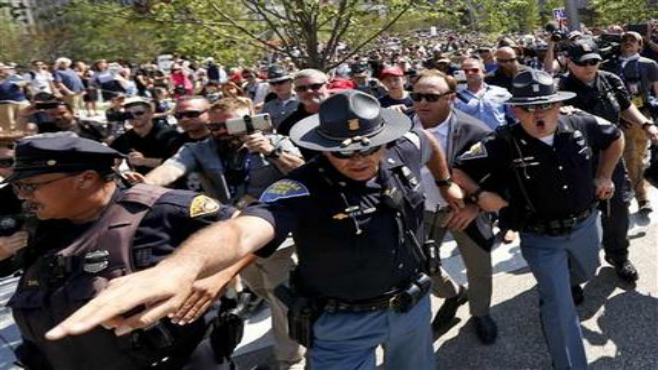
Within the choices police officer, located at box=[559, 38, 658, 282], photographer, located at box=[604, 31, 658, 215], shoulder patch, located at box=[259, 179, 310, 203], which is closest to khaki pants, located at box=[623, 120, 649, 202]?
photographer, located at box=[604, 31, 658, 215]

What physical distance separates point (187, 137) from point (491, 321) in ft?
8.06

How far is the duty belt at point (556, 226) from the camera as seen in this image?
289cm

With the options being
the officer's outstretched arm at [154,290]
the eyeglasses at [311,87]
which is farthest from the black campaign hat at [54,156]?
the eyeglasses at [311,87]

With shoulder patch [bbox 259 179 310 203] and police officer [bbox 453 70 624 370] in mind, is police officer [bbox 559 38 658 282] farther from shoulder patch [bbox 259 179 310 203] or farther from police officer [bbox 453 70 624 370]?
shoulder patch [bbox 259 179 310 203]

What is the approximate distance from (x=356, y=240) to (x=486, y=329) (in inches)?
67.1

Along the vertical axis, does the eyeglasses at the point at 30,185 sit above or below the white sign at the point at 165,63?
above

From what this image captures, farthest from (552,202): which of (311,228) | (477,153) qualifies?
(311,228)

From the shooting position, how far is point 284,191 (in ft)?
6.88

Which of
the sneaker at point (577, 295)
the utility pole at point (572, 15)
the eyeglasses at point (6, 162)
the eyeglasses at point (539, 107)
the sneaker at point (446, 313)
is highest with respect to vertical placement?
the eyeglasses at point (539, 107)

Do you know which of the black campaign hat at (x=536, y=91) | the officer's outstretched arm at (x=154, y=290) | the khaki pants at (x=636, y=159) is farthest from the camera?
the khaki pants at (x=636, y=159)

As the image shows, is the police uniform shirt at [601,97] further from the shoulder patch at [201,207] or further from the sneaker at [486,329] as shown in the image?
the shoulder patch at [201,207]

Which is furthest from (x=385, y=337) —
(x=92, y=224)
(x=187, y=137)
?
(x=187, y=137)

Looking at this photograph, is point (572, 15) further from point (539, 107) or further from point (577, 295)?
point (539, 107)

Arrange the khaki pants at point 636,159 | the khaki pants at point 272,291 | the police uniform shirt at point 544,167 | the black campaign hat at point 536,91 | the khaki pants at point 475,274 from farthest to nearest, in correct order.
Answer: the khaki pants at point 636,159 → the khaki pants at point 475,274 → the khaki pants at point 272,291 → the police uniform shirt at point 544,167 → the black campaign hat at point 536,91
